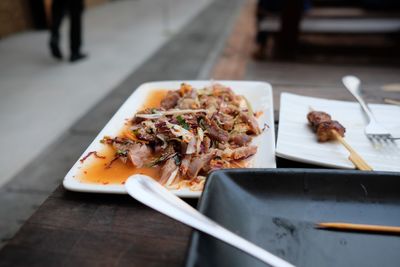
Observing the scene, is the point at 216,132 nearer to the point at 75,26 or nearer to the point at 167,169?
the point at 167,169

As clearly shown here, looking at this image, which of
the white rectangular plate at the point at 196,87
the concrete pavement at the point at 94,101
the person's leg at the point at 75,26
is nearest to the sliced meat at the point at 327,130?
the white rectangular plate at the point at 196,87

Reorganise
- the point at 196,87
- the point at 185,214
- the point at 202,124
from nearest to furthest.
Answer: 1. the point at 185,214
2. the point at 202,124
3. the point at 196,87

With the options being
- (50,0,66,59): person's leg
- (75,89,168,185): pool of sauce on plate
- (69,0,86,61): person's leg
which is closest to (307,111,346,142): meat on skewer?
(75,89,168,185): pool of sauce on plate

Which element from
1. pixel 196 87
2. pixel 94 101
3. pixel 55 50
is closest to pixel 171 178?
pixel 196 87

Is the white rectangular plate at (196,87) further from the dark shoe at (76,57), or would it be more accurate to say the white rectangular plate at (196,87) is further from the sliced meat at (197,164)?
the dark shoe at (76,57)

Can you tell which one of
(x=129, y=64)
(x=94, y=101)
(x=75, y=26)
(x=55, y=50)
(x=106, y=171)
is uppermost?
(x=106, y=171)

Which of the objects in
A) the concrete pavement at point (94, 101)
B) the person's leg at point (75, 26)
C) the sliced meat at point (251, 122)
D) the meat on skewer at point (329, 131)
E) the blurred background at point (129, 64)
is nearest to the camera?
the meat on skewer at point (329, 131)

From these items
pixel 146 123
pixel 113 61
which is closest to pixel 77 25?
pixel 113 61
